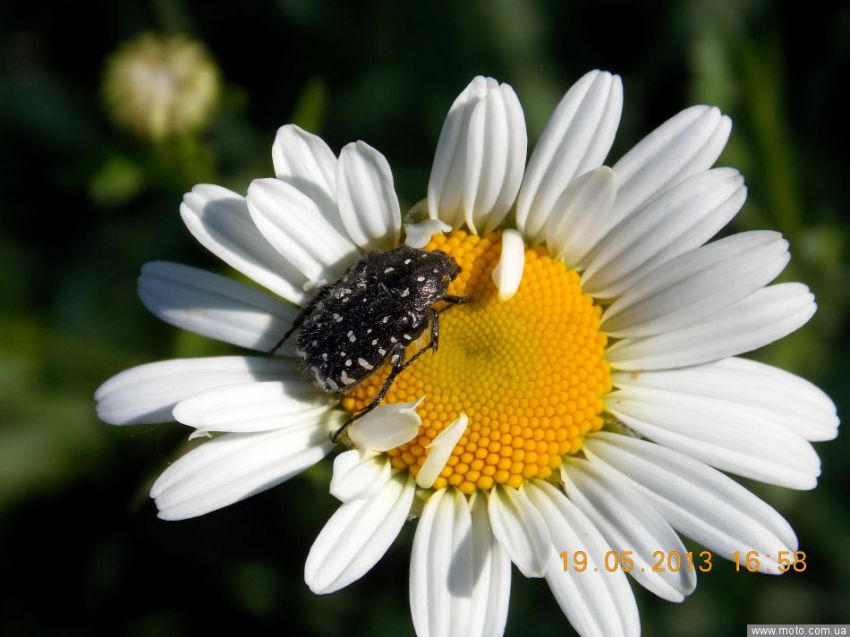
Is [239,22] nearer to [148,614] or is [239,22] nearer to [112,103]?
[112,103]

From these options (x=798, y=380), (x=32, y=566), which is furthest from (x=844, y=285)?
(x=32, y=566)

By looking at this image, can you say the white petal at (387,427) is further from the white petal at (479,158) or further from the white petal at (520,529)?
the white petal at (479,158)

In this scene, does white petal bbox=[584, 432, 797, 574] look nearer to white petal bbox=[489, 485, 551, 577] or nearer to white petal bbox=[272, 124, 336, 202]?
white petal bbox=[489, 485, 551, 577]

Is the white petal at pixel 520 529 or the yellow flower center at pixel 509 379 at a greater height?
the yellow flower center at pixel 509 379

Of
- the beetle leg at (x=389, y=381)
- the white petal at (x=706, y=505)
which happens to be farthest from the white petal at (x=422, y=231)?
the white petal at (x=706, y=505)

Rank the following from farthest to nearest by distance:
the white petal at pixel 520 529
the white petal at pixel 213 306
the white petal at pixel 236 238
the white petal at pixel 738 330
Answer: the white petal at pixel 213 306 < the white petal at pixel 236 238 < the white petal at pixel 738 330 < the white petal at pixel 520 529
